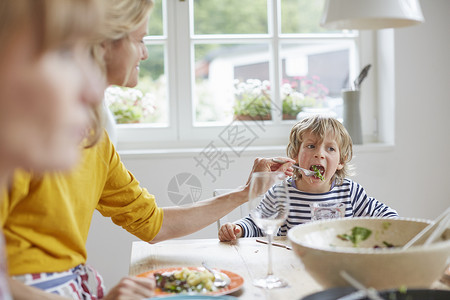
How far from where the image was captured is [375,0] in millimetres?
1865

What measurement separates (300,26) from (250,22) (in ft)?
0.99

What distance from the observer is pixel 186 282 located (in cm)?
124

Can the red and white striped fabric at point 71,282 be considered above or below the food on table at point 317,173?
below

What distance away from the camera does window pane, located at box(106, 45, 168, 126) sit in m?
3.16

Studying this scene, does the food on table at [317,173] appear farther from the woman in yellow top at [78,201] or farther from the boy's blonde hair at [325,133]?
the woman in yellow top at [78,201]

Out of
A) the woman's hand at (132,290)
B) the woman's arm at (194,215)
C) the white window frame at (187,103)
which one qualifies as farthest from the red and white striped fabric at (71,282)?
the white window frame at (187,103)

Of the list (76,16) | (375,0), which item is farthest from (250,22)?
(76,16)

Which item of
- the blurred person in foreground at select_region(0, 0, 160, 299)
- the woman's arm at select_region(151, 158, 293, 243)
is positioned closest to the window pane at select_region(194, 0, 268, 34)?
the woman's arm at select_region(151, 158, 293, 243)

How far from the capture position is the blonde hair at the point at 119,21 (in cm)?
122

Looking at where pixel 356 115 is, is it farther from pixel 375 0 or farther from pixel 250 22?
pixel 375 0

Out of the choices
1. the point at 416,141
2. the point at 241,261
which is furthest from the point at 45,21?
the point at 416,141

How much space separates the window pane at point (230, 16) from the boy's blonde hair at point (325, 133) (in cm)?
109

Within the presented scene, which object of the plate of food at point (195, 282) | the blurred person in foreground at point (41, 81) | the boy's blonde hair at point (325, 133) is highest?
the blurred person in foreground at point (41, 81)

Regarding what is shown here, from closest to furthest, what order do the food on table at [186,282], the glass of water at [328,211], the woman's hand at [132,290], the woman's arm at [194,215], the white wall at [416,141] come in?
the woman's hand at [132,290]
the food on table at [186,282]
the glass of water at [328,211]
the woman's arm at [194,215]
the white wall at [416,141]
